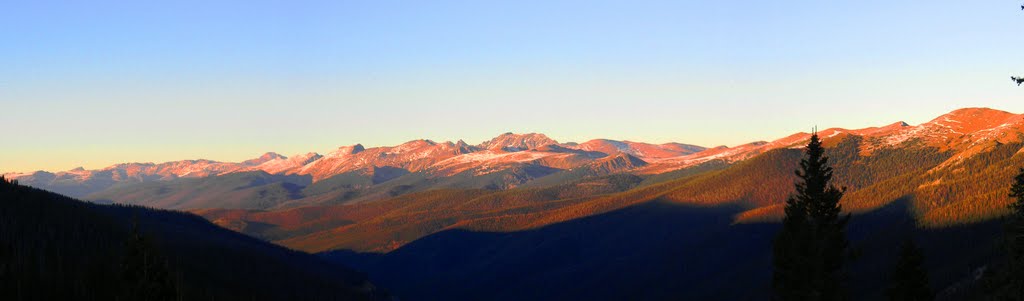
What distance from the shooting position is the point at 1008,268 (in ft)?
139

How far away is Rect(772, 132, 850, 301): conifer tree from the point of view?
224 ft

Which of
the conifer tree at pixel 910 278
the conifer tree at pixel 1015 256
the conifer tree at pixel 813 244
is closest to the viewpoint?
the conifer tree at pixel 1015 256

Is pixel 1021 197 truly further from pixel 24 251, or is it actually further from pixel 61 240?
pixel 61 240

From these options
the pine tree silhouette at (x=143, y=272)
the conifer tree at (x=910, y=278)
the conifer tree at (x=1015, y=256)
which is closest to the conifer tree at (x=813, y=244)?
the conifer tree at (x=910, y=278)

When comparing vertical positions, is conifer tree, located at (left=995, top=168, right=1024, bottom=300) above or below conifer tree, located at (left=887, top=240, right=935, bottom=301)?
above

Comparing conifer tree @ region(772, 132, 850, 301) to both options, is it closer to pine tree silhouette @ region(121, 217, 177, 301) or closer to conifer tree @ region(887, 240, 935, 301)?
conifer tree @ region(887, 240, 935, 301)

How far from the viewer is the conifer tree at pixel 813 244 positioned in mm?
68188

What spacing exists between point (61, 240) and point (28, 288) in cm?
5369

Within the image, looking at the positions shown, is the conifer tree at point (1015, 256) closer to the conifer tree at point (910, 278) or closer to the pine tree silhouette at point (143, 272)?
the conifer tree at point (910, 278)

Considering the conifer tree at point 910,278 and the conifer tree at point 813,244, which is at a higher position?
the conifer tree at point 813,244

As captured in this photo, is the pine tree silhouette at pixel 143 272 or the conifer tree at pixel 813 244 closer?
the pine tree silhouette at pixel 143 272

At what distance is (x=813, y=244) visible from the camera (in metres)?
68.6

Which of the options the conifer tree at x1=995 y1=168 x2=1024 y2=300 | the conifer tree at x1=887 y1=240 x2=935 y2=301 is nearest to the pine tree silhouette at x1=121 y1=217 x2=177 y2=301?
the conifer tree at x1=995 y1=168 x2=1024 y2=300

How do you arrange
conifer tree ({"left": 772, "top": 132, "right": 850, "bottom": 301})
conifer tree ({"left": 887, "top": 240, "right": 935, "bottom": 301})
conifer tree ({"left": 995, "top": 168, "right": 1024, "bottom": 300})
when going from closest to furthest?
conifer tree ({"left": 995, "top": 168, "right": 1024, "bottom": 300}) < conifer tree ({"left": 772, "top": 132, "right": 850, "bottom": 301}) < conifer tree ({"left": 887, "top": 240, "right": 935, "bottom": 301})
